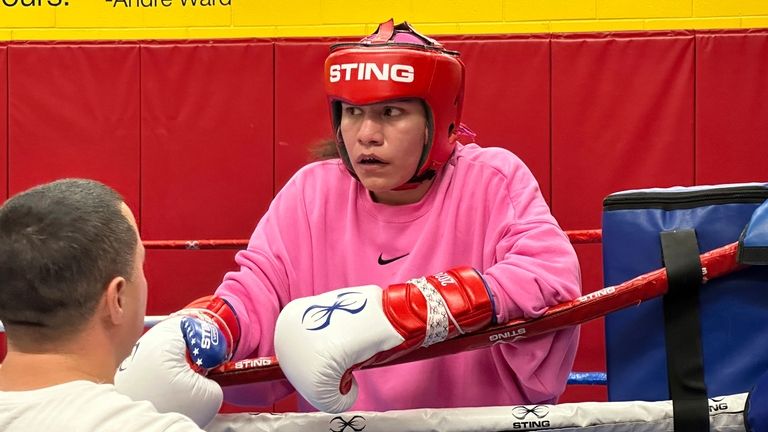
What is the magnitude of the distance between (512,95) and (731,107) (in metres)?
Result: 0.90

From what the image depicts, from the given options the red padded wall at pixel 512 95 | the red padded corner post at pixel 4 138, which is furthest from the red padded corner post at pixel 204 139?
the red padded wall at pixel 512 95

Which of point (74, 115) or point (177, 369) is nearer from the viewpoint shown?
point (177, 369)

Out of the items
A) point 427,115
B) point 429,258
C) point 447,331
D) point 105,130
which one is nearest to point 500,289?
point 447,331

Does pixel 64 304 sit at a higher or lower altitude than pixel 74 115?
lower

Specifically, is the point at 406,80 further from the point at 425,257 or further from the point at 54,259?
the point at 54,259

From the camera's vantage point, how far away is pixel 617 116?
13.0 feet

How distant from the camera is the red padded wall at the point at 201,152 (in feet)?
13.4

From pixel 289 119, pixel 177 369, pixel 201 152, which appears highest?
pixel 289 119

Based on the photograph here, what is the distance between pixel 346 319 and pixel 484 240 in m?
0.35

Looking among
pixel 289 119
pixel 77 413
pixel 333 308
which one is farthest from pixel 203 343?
pixel 289 119

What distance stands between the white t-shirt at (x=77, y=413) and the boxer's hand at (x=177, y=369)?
34cm

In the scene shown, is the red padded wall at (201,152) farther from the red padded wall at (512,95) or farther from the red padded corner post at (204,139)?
the red padded wall at (512,95)

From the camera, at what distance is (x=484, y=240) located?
1548mm

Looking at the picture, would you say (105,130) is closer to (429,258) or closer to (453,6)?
(453,6)
